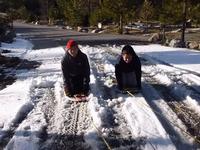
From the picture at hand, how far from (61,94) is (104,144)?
348cm

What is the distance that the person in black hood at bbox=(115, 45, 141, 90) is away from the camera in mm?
9594

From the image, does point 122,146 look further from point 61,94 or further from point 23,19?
point 23,19

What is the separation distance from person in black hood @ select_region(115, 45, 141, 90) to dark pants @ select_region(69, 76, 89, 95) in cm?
81

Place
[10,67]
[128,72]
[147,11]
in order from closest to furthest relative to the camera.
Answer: [128,72], [10,67], [147,11]

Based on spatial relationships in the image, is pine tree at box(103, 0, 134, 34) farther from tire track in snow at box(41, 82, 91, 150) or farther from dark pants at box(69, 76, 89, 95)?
tire track in snow at box(41, 82, 91, 150)

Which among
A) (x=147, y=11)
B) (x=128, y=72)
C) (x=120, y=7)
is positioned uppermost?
(x=120, y=7)

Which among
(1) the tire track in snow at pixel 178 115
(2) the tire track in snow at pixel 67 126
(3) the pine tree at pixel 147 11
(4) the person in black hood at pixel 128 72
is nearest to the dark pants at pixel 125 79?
(4) the person in black hood at pixel 128 72

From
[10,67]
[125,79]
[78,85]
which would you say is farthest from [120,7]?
[78,85]

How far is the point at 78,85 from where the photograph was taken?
30.8 feet

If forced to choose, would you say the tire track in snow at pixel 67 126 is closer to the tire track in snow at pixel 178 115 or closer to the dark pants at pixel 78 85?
the dark pants at pixel 78 85

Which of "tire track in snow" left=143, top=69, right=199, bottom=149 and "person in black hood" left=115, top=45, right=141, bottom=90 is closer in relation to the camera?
"tire track in snow" left=143, top=69, right=199, bottom=149

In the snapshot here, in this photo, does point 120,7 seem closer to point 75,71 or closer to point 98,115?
point 75,71

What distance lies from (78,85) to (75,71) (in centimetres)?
32

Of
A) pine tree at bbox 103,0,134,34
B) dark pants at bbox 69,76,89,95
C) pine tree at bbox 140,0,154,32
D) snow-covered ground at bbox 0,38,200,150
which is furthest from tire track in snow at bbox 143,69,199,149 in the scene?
pine tree at bbox 140,0,154,32
